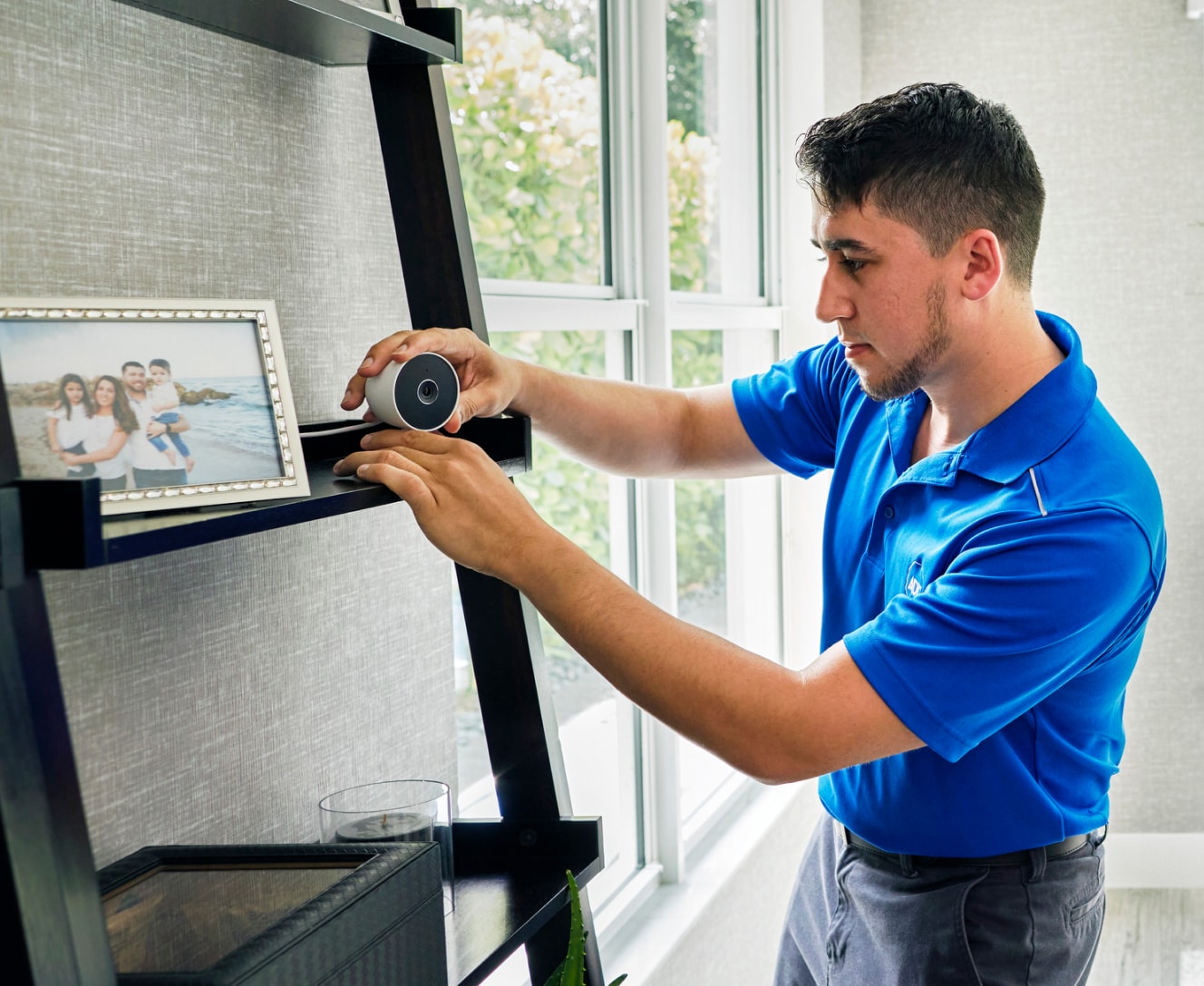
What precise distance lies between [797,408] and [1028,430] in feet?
1.51

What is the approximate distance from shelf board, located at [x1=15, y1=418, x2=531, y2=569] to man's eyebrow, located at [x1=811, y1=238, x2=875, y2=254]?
63cm

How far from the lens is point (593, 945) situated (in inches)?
46.6

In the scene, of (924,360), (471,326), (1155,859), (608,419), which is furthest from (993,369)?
(1155,859)

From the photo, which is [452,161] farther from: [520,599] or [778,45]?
[778,45]

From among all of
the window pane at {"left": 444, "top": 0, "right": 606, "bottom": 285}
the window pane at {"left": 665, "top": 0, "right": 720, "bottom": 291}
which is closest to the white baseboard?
the window pane at {"left": 665, "top": 0, "right": 720, "bottom": 291}

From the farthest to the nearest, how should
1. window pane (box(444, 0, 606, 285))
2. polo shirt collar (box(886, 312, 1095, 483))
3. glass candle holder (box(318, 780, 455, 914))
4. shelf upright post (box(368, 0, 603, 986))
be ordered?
window pane (box(444, 0, 606, 285)) < polo shirt collar (box(886, 312, 1095, 483)) < shelf upright post (box(368, 0, 603, 986)) < glass candle holder (box(318, 780, 455, 914))

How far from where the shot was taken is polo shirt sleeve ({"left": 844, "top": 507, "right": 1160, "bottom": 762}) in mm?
1188

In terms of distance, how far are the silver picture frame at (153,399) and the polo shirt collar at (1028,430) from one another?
31.1 inches

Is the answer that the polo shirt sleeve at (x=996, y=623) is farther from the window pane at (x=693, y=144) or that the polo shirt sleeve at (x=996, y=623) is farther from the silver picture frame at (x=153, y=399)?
the window pane at (x=693, y=144)

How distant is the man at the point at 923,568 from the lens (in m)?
1.17

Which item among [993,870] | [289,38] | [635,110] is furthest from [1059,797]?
[635,110]

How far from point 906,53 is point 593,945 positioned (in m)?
2.95

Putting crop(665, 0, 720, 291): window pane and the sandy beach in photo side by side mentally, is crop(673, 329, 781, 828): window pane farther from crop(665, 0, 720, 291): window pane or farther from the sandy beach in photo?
the sandy beach in photo

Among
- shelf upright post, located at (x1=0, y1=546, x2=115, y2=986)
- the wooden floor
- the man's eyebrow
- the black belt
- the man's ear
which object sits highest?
the man's eyebrow
